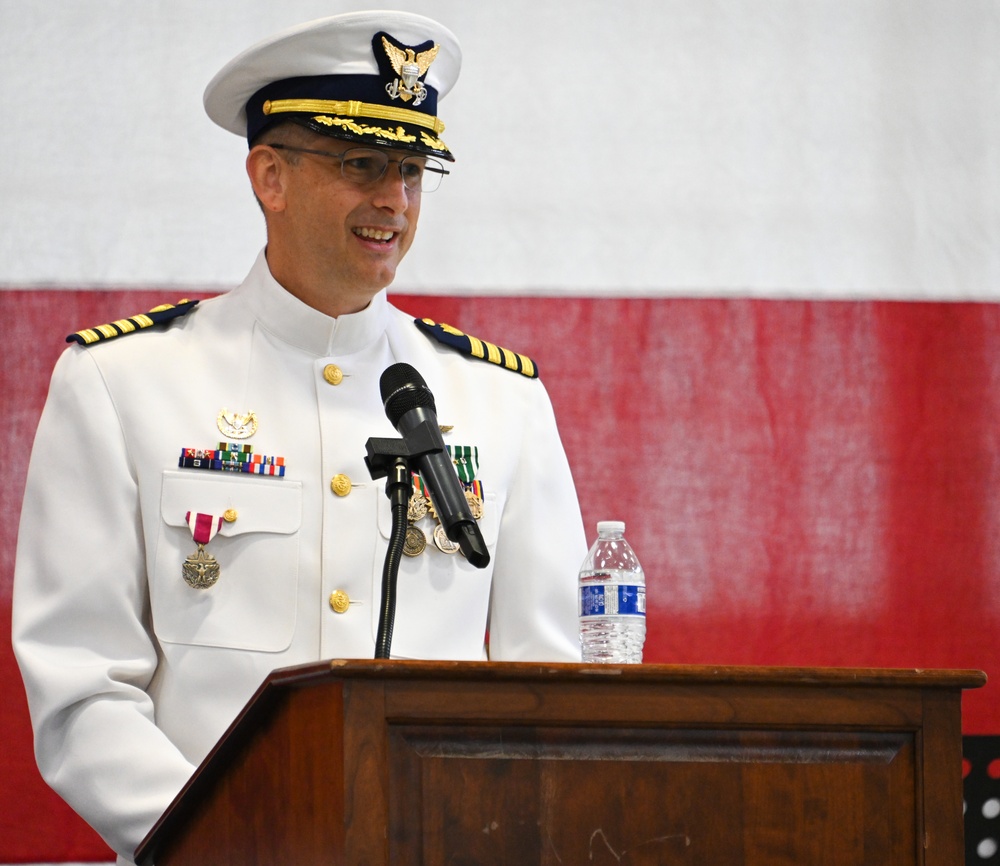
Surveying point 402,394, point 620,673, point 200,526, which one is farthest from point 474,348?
point 620,673

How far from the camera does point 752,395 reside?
2.59 metres

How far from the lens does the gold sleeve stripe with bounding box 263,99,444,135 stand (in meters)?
1.91

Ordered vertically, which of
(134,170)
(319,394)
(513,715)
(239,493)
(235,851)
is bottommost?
(235,851)

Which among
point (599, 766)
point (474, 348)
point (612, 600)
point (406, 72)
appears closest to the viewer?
point (599, 766)

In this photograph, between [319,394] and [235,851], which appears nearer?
[235,851]

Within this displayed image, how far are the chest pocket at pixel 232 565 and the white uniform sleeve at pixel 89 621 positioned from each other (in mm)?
43

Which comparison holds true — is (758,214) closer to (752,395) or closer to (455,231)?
(752,395)

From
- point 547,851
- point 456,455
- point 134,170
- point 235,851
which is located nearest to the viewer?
point 547,851

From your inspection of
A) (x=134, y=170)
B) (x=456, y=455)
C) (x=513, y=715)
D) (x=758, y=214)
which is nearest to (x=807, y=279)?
(x=758, y=214)

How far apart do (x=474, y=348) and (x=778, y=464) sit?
2.34ft

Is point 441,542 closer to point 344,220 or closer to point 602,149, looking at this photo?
point 344,220

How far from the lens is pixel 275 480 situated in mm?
1893

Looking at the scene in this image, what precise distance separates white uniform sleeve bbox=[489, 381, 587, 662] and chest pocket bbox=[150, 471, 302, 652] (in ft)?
1.09

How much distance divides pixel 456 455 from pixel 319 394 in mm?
209
